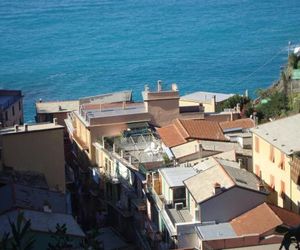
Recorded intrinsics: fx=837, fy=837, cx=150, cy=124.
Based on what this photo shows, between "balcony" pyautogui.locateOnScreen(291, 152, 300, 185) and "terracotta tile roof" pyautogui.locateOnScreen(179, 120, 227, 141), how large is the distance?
219 inches

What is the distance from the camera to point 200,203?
16266 mm

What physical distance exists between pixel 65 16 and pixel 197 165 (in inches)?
3939

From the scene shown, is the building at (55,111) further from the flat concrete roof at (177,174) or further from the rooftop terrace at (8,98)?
the flat concrete roof at (177,174)

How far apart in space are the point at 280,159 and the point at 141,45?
6617 cm

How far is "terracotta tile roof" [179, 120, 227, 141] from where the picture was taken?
22.9 m

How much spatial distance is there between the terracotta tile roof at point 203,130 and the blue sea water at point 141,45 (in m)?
22.0

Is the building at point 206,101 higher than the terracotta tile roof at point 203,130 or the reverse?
higher

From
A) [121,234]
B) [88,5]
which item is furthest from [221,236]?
[88,5]

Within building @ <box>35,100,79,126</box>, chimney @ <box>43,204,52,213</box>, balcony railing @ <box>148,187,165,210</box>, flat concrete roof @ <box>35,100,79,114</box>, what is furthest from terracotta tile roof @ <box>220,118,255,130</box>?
chimney @ <box>43,204,52,213</box>

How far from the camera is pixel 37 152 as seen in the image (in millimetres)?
21234

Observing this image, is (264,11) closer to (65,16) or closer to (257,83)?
(65,16)

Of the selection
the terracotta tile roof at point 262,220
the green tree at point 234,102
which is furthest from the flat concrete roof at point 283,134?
the green tree at point 234,102

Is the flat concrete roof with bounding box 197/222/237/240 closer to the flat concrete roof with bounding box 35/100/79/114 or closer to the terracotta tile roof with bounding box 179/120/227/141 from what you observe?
the terracotta tile roof with bounding box 179/120/227/141

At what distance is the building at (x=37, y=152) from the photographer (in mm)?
21047
